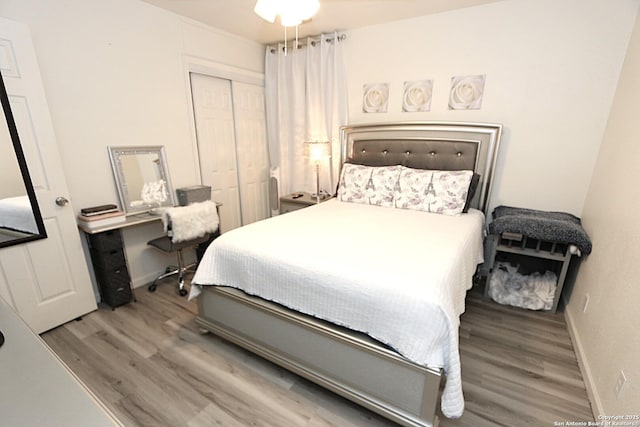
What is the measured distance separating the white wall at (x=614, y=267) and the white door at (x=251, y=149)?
3.44 meters

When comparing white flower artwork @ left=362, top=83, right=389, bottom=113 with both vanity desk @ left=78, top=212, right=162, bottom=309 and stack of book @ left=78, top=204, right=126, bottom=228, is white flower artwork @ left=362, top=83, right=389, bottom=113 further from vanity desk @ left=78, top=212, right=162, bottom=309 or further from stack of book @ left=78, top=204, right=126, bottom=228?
stack of book @ left=78, top=204, right=126, bottom=228

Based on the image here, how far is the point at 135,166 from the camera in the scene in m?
2.64

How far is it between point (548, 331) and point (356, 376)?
1663 millimetres

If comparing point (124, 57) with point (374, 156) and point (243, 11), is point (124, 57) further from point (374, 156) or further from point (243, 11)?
point (374, 156)

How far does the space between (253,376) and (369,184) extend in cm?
190

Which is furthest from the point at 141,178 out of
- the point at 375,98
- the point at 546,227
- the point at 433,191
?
the point at 546,227

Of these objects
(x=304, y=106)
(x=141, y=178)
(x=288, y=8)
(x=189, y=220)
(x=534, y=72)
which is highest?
(x=288, y=8)

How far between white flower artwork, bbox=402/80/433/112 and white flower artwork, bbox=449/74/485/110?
8.5 inches

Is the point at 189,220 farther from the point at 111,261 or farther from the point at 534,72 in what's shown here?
the point at 534,72

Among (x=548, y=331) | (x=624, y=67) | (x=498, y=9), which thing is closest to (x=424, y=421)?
(x=548, y=331)

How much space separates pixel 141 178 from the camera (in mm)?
2703

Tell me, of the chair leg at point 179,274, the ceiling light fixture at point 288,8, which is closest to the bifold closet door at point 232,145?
the chair leg at point 179,274

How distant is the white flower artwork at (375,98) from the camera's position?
10.3 ft

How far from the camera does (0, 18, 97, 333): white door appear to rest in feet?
6.06
